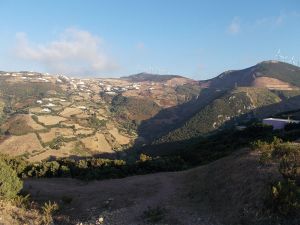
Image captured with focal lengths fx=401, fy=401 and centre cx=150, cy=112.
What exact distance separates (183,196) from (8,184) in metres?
9.90

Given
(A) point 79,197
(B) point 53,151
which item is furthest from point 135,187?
(B) point 53,151

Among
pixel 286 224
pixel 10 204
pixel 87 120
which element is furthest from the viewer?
pixel 87 120

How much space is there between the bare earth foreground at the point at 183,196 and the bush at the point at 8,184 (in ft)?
6.64

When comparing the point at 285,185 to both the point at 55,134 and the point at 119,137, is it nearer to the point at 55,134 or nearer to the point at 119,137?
the point at 55,134

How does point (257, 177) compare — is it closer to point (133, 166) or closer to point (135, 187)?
point (135, 187)

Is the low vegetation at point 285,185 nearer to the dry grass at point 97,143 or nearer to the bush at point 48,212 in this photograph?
the bush at point 48,212

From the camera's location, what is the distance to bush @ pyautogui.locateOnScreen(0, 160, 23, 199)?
872 inches

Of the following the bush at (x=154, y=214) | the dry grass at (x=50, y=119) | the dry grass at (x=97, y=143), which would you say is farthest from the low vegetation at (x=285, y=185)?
the dry grass at (x=50, y=119)

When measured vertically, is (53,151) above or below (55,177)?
below

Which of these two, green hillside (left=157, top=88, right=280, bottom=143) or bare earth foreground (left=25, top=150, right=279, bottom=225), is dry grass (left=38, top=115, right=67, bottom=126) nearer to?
green hillside (left=157, top=88, right=280, bottom=143)

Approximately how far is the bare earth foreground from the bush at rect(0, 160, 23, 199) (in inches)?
79.7

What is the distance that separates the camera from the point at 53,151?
143875 millimetres

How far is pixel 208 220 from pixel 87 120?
17652 centimetres

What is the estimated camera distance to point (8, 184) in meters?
22.6
